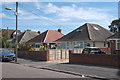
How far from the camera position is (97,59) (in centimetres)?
1529

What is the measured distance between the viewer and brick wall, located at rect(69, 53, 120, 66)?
13.9 m

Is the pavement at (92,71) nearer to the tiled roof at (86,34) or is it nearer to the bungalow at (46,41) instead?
the tiled roof at (86,34)

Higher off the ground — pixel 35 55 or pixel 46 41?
pixel 46 41

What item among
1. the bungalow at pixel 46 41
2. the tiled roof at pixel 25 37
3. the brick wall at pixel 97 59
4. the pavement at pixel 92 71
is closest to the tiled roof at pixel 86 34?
the bungalow at pixel 46 41

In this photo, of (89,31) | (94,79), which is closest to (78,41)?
(89,31)

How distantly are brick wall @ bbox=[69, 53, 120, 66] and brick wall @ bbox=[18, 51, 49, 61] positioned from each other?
4.27 metres

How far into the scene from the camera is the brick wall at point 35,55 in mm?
20969

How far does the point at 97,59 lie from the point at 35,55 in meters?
9.86

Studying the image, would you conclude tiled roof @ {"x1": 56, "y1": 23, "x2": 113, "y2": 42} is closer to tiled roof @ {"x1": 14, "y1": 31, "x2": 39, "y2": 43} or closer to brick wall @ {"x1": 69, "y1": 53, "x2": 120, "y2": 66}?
brick wall @ {"x1": 69, "y1": 53, "x2": 120, "y2": 66}

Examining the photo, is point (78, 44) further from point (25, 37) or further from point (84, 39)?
point (25, 37)

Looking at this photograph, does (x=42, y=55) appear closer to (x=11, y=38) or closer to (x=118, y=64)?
(x=118, y=64)

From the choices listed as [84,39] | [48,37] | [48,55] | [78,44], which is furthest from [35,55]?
[48,37]

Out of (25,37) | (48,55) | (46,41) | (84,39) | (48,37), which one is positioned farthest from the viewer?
(25,37)

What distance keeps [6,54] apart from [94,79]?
47.2 feet
